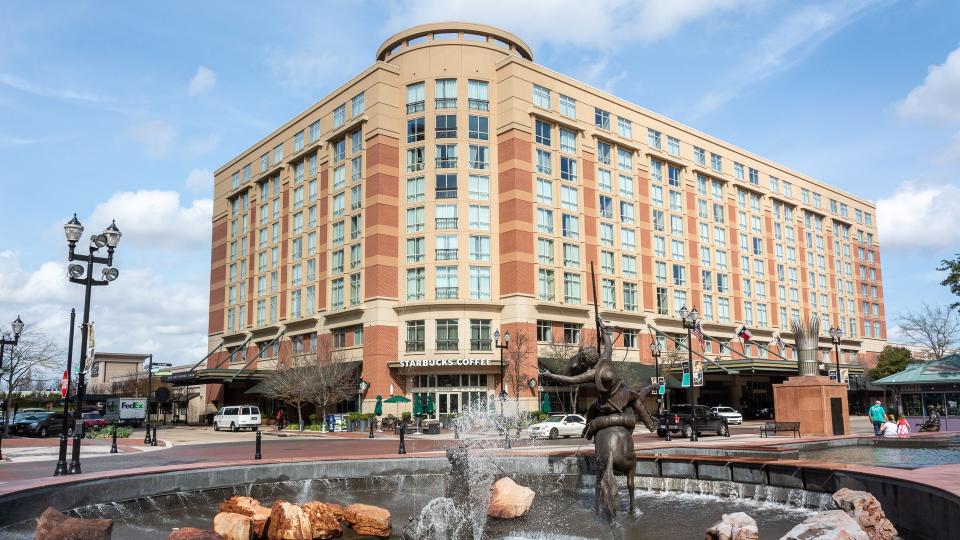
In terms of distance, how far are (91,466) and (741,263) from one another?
66.8 meters

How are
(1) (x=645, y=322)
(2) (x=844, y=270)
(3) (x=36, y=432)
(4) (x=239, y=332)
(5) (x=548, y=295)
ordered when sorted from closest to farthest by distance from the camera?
1. (3) (x=36, y=432)
2. (5) (x=548, y=295)
3. (1) (x=645, y=322)
4. (4) (x=239, y=332)
5. (2) (x=844, y=270)

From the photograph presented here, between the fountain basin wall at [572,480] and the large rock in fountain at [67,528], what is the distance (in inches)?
88.6

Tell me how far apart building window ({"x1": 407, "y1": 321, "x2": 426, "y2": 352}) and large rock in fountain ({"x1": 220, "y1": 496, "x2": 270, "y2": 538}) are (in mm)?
40695

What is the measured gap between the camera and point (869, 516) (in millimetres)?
9789

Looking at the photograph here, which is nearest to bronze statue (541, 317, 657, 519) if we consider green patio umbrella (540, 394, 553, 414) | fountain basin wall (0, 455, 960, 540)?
fountain basin wall (0, 455, 960, 540)

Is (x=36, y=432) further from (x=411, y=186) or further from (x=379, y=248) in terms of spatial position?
(x=411, y=186)

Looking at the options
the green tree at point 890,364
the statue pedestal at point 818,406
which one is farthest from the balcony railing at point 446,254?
the green tree at point 890,364

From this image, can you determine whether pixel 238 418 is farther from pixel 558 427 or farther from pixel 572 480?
pixel 572 480

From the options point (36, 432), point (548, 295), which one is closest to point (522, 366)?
point (548, 295)

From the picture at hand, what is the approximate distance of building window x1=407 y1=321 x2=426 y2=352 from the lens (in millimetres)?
53031

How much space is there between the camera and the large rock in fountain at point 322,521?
11.7 meters

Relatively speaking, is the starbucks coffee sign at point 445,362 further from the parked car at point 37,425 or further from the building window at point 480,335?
the parked car at point 37,425

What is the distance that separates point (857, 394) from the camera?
81.2 meters

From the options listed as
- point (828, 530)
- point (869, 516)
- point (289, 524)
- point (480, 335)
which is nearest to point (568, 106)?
point (480, 335)
